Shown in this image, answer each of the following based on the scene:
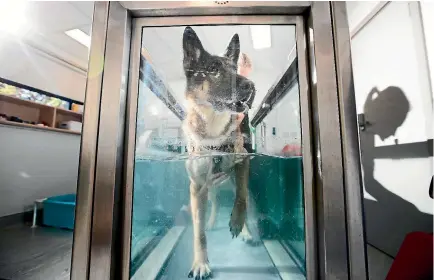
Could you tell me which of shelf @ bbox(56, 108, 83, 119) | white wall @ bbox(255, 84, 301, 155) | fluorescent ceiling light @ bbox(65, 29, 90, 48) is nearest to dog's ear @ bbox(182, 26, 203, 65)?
white wall @ bbox(255, 84, 301, 155)

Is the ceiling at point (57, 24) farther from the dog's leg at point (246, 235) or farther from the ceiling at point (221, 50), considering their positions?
the dog's leg at point (246, 235)

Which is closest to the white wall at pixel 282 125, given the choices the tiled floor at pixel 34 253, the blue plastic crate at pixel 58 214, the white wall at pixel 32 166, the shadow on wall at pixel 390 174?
the shadow on wall at pixel 390 174

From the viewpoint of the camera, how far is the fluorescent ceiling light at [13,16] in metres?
1.53

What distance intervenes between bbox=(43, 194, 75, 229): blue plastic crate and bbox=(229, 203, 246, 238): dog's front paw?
1.93 m

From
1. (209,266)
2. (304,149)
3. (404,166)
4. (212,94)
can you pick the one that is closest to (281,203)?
(304,149)

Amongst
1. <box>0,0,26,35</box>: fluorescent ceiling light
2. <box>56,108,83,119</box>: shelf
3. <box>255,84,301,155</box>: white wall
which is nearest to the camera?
<box>255,84,301,155</box>: white wall

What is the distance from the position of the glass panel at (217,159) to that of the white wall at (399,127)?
3.20ft

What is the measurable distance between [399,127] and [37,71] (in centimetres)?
370

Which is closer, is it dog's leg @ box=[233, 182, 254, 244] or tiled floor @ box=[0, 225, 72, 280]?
dog's leg @ box=[233, 182, 254, 244]

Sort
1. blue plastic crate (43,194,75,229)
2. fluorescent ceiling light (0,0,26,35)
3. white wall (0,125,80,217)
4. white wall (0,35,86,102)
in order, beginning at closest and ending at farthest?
fluorescent ceiling light (0,0,26,35) → blue plastic crate (43,194,75,229) → white wall (0,125,80,217) → white wall (0,35,86,102)

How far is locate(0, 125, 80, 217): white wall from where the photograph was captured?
2025 mm

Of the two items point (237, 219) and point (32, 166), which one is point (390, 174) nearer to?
point (237, 219)

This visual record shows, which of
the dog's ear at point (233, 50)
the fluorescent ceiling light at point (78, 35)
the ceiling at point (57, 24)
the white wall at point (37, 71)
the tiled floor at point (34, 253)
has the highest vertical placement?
the fluorescent ceiling light at point (78, 35)

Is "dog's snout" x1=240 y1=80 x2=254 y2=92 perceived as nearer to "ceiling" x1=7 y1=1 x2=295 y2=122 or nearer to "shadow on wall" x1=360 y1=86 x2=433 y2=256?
"ceiling" x1=7 y1=1 x2=295 y2=122
